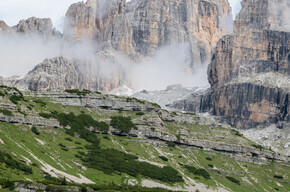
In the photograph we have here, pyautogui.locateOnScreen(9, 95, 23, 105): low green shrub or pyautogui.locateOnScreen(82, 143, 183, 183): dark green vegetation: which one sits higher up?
pyautogui.locateOnScreen(9, 95, 23, 105): low green shrub

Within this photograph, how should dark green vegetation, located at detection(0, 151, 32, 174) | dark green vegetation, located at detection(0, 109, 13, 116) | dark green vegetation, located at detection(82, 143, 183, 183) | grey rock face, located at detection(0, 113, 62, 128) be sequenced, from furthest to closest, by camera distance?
dark green vegetation, located at detection(0, 109, 13, 116)
grey rock face, located at detection(0, 113, 62, 128)
dark green vegetation, located at detection(82, 143, 183, 183)
dark green vegetation, located at detection(0, 151, 32, 174)

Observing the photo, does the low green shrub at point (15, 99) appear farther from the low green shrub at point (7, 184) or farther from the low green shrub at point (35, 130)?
the low green shrub at point (7, 184)

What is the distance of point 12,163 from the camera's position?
134 m

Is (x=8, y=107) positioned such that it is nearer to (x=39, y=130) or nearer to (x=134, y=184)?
(x=39, y=130)

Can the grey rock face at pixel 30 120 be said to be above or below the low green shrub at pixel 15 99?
below

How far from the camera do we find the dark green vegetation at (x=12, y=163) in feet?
436

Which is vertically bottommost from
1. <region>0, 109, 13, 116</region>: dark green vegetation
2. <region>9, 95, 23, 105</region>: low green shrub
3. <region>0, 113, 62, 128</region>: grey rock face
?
<region>0, 113, 62, 128</region>: grey rock face

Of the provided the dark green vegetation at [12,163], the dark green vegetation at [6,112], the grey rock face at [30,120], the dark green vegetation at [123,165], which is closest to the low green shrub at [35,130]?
the grey rock face at [30,120]

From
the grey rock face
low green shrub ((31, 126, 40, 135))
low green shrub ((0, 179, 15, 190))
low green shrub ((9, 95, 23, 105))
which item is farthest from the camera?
low green shrub ((9, 95, 23, 105))

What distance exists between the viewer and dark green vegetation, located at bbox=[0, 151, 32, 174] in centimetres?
13293

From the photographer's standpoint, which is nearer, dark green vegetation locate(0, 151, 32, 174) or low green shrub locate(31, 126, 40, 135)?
dark green vegetation locate(0, 151, 32, 174)

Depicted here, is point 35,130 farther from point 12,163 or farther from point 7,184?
point 7,184

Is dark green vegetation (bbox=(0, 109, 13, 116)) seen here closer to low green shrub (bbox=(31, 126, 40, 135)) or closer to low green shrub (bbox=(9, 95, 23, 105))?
low green shrub (bbox=(31, 126, 40, 135))

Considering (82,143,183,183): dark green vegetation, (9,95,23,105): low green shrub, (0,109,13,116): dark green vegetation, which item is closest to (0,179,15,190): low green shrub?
(82,143,183,183): dark green vegetation
